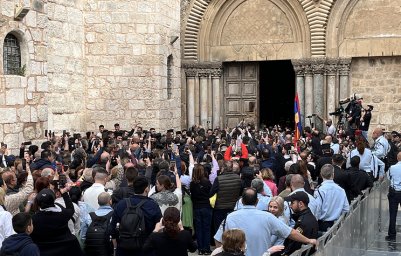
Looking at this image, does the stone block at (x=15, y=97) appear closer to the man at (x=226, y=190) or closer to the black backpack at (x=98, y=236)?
the man at (x=226, y=190)

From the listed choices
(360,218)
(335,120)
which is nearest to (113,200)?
(360,218)

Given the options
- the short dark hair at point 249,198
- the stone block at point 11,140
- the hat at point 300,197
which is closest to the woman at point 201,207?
the hat at point 300,197

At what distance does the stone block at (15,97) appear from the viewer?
13.3 m

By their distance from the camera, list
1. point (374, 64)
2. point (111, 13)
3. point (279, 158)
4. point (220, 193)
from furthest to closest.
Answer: point (374, 64) → point (111, 13) → point (279, 158) → point (220, 193)

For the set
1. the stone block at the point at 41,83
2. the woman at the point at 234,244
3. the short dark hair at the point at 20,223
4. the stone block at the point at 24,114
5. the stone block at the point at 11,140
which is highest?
the stone block at the point at 41,83

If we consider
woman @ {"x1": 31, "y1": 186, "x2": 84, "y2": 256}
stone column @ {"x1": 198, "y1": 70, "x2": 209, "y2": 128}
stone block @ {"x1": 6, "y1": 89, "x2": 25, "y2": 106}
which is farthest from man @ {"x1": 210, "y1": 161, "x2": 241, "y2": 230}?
stone column @ {"x1": 198, "y1": 70, "x2": 209, "y2": 128}

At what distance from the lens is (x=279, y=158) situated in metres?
11.6

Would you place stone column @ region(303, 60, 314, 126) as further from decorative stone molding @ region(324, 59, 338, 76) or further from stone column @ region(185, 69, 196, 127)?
stone column @ region(185, 69, 196, 127)

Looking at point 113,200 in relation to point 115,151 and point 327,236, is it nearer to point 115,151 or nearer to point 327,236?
point 327,236

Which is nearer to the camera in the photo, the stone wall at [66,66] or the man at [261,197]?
the man at [261,197]

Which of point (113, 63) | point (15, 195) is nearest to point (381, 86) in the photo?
point (113, 63)

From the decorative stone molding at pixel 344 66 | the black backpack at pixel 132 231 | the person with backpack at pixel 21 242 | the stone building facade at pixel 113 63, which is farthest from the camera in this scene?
the decorative stone molding at pixel 344 66

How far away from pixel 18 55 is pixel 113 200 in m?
7.00

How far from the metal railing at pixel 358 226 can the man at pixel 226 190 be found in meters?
1.61
